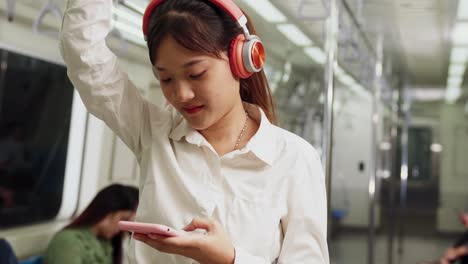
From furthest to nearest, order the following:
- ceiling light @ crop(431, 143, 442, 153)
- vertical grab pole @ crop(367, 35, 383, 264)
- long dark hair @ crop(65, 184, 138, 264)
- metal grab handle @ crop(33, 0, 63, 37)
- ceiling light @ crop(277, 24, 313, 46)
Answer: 1. ceiling light @ crop(431, 143, 442, 153)
2. vertical grab pole @ crop(367, 35, 383, 264)
3. ceiling light @ crop(277, 24, 313, 46)
4. long dark hair @ crop(65, 184, 138, 264)
5. metal grab handle @ crop(33, 0, 63, 37)

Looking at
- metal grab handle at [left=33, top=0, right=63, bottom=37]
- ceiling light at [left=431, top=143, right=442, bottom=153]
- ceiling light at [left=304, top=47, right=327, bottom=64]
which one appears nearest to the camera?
metal grab handle at [left=33, top=0, right=63, bottom=37]

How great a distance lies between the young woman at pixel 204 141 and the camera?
996mm

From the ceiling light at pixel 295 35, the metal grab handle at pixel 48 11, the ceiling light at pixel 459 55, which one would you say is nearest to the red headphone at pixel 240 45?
the metal grab handle at pixel 48 11

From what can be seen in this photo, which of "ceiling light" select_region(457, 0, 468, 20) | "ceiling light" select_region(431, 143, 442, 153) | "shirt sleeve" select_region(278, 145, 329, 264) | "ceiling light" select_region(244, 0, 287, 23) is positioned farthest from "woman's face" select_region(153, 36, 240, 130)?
"ceiling light" select_region(431, 143, 442, 153)

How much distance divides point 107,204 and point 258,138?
2220 millimetres

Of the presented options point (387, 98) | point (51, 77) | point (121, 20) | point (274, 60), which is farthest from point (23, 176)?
point (387, 98)

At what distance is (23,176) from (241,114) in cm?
210

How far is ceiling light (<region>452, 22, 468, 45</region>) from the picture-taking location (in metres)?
5.10

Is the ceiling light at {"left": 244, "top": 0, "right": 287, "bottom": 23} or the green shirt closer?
the ceiling light at {"left": 244, "top": 0, "right": 287, "bottom": 23}

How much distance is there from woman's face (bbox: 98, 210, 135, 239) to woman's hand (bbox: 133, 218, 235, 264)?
89.7 inches

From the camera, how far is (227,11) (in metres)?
1.05

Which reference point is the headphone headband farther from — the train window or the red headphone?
the train window

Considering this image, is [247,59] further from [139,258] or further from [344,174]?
[344,174]

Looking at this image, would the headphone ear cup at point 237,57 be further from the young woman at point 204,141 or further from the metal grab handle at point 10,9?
the metal grab handle at point 10,9
